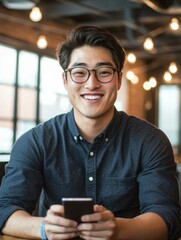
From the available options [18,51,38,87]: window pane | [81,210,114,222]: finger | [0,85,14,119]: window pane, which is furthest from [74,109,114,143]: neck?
[18,51,38,87]: window pane

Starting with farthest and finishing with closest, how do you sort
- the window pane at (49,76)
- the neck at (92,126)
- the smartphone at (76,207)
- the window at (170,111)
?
the window at (170,111) → the window pane at (49,76) → the neck at (92,126) → the smartphone at (76,207)

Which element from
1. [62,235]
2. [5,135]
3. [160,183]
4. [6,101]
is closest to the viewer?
[62,235]

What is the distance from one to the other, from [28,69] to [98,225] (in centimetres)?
858

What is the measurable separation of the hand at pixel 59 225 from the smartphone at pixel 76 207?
0.08ft

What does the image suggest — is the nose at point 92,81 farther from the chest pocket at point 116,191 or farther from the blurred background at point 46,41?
the blurred background at point 46,41

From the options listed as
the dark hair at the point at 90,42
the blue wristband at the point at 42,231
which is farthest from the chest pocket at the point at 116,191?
the dark hair at the point at 90,42

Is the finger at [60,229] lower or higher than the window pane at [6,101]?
lower

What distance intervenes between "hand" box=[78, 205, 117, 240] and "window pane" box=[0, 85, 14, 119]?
24.7ft

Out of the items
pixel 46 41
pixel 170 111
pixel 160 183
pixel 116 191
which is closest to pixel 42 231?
pixel 116 191

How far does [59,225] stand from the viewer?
159cm

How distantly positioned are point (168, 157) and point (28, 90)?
315 inches

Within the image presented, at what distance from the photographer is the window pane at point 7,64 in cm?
899

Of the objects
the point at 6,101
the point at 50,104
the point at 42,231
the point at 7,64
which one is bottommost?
the point at 42,231

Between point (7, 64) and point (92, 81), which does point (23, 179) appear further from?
point (7, 64)
